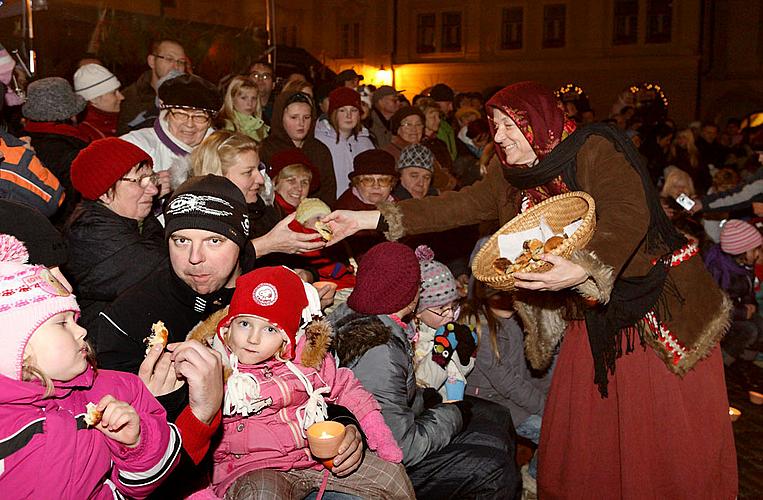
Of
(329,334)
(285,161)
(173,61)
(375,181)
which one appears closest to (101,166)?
(329,334)

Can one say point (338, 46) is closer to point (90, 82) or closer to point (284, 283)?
point (90, 82)

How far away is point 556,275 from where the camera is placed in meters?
2.58

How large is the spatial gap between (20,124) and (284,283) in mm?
3773

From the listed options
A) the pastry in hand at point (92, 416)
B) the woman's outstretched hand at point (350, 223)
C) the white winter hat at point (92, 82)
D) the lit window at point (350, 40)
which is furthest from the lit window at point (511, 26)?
the pastry in hand at point (92, 416)

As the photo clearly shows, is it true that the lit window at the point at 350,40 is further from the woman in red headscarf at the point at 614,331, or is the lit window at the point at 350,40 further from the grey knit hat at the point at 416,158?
the woman in red headscarf at the point at 614,331

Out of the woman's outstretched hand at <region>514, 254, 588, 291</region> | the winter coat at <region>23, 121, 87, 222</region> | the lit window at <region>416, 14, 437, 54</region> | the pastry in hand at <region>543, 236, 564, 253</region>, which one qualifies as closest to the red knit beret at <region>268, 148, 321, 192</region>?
the winter coat at <region>23, 121, 87, 222</region>

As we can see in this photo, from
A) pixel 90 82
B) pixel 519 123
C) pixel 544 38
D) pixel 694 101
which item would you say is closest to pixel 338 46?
pixel 544 38

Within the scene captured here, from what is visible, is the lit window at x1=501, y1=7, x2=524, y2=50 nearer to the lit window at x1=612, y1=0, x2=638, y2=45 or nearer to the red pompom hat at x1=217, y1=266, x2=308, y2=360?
the lit window at x1=612, y1=0, x2=638, y2=45

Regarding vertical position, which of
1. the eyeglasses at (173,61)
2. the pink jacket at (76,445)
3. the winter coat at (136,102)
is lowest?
the pink jacket at (76,445)

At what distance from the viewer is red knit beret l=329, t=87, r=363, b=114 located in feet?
21.4

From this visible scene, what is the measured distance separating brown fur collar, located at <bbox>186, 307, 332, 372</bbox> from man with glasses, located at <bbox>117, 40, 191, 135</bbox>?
3436mm

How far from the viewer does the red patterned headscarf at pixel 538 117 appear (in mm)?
3035

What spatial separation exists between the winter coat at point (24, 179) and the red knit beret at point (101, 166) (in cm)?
26

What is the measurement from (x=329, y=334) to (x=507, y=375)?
5.69 ft
